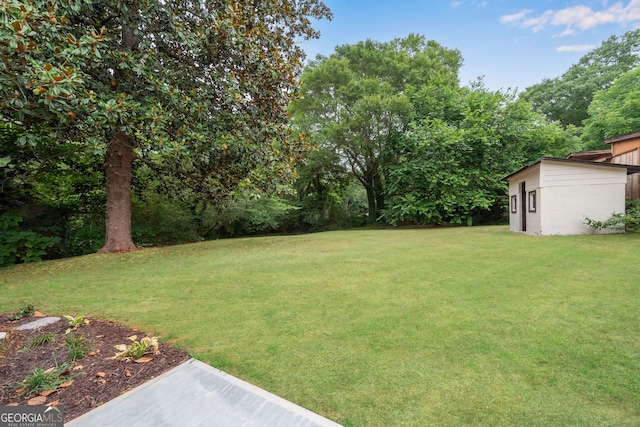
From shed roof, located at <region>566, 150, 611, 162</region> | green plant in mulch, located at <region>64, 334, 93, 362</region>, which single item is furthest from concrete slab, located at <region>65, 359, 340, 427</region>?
shed roof, located at <region>566, 150, 611, 162</region>

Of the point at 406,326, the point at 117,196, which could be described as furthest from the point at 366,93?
the point at 406,326

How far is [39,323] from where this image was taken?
2770 millimetres

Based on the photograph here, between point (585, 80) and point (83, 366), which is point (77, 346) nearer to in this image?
point (83, 366)

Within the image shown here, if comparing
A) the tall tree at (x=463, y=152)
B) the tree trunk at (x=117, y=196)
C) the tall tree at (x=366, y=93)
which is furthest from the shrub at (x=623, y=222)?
the tree trunk at (x=117, y=196)

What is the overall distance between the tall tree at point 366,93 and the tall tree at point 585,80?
12.3m

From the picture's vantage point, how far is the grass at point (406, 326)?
168 centimetres

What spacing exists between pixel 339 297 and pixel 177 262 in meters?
4.24

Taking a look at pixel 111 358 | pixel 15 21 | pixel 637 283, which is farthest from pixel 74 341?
pixel 637 283

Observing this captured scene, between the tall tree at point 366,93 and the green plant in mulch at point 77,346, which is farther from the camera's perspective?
the tall tree at point 366,93

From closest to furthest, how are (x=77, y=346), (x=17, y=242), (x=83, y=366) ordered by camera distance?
(x=83, y=366)
(x=77, y=346)
(x=17, y=242)

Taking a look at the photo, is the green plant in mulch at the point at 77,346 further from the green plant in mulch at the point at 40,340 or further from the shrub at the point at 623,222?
the shrub at the point at 623,222

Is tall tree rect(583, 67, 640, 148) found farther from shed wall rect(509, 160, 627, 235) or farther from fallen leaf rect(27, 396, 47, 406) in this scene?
fallen leaf rect(27, 396, 47, 406)

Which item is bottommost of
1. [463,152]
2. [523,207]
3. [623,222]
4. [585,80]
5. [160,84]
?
[623,222]

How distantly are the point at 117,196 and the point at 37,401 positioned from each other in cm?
707
